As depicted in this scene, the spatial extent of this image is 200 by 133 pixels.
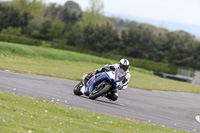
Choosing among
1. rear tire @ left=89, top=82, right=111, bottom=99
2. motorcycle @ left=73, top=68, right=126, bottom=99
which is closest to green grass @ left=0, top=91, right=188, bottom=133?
rear tire @ left=89, top=82, right=111, bottom=99

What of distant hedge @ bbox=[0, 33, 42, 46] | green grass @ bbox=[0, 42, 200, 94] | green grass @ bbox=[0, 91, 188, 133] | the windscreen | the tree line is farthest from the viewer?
the tree line

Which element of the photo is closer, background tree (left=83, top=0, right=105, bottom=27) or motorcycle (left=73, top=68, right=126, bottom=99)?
motorcycle (left=73, top=68, right=126, bottom=99)

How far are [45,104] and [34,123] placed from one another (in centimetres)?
328

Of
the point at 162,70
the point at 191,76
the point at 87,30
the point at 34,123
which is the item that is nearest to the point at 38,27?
the point at 87,30

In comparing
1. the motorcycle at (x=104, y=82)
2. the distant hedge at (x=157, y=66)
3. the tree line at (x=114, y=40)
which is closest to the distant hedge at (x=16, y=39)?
the tree line at (x=114, y=40)

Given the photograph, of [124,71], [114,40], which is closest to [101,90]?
[124,71]

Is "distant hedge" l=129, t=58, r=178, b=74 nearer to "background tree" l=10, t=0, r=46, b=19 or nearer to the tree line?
the tree line

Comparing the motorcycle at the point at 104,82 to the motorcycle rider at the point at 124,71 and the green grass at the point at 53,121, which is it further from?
the green grass at the point at 53,121

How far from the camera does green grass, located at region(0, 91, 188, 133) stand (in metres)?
7.45

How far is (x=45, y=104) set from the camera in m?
11.1

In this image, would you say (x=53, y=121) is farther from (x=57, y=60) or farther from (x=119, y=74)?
(x=57, y=60)

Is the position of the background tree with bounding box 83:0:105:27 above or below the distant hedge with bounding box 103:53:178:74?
above

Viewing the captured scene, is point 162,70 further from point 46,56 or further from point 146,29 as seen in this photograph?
point 46,56

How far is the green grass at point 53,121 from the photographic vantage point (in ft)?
24.4
